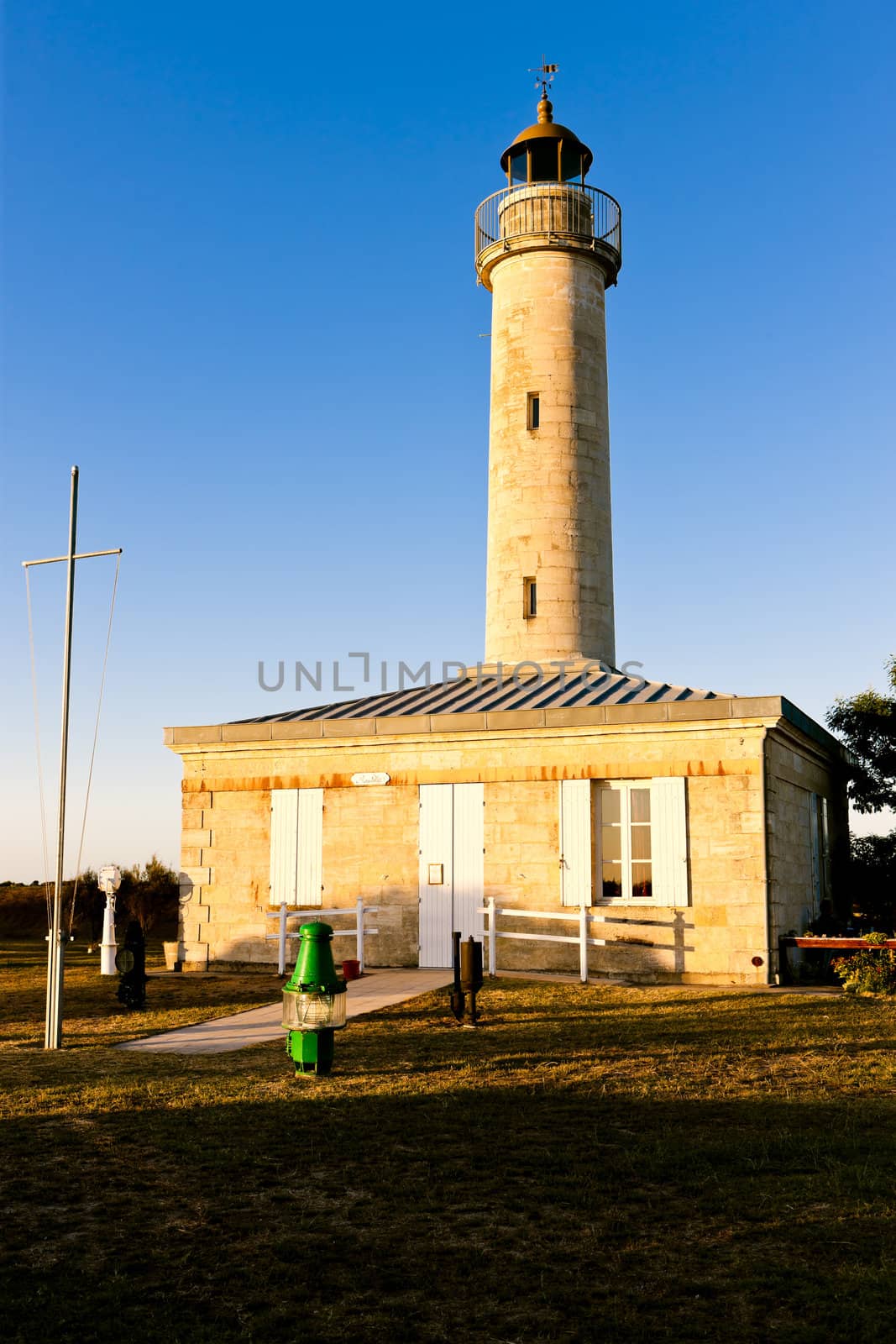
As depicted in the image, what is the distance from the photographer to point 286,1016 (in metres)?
9.98

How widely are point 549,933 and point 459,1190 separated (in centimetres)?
1073

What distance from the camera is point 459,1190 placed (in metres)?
6.77

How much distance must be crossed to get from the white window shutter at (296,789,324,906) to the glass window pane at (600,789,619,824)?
14.3 ft

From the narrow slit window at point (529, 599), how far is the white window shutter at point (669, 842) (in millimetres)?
6417

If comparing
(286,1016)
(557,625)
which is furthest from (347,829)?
(286,1016)

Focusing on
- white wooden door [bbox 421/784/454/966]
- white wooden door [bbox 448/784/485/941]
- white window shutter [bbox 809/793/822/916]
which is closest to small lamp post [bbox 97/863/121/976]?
white wooden door [bbox 421/784/454/966]

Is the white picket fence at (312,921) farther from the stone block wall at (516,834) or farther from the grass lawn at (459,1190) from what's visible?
the grass lawn at (459,1190)

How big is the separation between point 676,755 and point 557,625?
19.9 ft

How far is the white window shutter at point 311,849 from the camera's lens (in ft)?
61.0

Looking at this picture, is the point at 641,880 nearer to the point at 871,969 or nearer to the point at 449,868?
the point at 449,868

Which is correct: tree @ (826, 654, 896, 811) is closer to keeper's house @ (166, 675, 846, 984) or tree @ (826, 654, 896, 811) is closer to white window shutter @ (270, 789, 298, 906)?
keeper's house @ (166, 675, 846, 984)

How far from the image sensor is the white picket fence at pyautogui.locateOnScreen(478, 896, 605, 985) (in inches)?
617

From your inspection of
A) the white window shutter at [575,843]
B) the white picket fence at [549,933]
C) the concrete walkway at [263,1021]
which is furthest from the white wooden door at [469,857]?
A: the white window shutter at [575,843]

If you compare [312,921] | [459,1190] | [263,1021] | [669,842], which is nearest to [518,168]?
[669,842]
